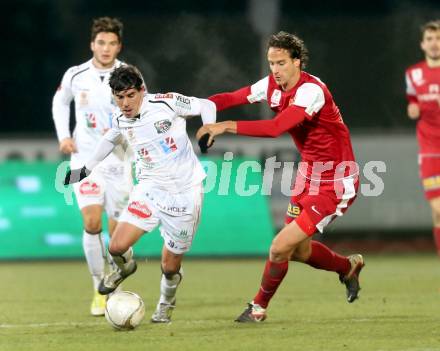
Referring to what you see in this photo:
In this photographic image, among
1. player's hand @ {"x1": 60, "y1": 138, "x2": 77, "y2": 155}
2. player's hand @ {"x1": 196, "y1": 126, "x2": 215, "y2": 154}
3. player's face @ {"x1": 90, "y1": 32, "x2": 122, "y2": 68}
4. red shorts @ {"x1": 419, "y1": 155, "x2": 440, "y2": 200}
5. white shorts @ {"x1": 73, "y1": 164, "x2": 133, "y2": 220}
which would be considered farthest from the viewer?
red shorts @ {"x1": 419, "y1": 155, "x2": 440, "y2": 200}

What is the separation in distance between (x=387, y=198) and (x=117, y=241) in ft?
25.1

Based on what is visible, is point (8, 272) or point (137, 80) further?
point (8, 272)

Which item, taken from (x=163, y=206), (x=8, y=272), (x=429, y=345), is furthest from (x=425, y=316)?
(x=8, y=272)

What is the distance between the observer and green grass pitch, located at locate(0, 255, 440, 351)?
7.36 meters

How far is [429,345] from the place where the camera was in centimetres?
714

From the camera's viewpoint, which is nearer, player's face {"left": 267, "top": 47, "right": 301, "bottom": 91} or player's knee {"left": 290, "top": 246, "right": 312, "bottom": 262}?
player's face {"left": 267, "top": 47, "right": 301, "bottom": 91}

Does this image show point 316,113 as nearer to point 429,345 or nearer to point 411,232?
point 429,345

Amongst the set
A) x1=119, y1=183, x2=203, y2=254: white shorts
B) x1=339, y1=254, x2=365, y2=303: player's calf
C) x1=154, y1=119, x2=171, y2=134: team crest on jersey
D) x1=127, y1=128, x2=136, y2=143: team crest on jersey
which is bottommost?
x1=339, y1=254, x2=365, y2=303: player's calf

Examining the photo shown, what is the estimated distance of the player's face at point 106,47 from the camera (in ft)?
31.3

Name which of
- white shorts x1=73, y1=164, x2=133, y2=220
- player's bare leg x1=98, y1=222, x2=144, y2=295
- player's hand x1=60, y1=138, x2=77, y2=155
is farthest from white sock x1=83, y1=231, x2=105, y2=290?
player's bare leg x1=98, y1=222, x2=144, y2=295

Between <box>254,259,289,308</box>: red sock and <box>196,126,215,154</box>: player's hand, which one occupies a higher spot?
<box>196,126,215,154</box>: player's hand

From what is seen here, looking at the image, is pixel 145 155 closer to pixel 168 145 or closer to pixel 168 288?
pixel 168 145

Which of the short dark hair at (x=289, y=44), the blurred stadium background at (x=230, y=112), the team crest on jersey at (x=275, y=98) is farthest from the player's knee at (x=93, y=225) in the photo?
the blurred stadium background at (x=230, y=112)

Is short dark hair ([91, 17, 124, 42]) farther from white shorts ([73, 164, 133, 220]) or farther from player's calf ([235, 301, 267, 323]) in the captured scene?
player's calf ([235, 301, 267, 323])
